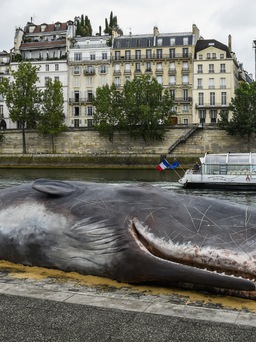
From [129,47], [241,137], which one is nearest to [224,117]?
[241,137]

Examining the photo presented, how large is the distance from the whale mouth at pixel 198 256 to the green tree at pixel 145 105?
7480 centimetres

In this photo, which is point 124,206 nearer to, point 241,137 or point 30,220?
point 30,220

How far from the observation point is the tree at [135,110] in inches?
3219

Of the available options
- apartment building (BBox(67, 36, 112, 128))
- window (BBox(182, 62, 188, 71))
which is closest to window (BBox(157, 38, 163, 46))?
window (BBox(182, 62, 188, 71))

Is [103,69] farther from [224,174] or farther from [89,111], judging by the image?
[224,174]

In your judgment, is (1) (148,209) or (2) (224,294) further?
(1) (148,209)

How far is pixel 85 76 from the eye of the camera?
97.1m

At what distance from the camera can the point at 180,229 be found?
6668mm

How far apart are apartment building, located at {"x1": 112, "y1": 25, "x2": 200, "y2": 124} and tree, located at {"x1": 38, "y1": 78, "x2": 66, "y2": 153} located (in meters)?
15.7

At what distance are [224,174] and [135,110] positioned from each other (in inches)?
1576

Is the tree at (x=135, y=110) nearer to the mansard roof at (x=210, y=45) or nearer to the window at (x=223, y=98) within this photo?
the window at (x=223, y=98)

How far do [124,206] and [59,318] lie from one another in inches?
98.1

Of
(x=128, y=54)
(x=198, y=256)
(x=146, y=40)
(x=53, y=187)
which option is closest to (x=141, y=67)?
(x=128, y=54)

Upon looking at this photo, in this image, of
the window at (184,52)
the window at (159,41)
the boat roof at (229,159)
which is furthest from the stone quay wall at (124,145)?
the boat roof at (229,159)
